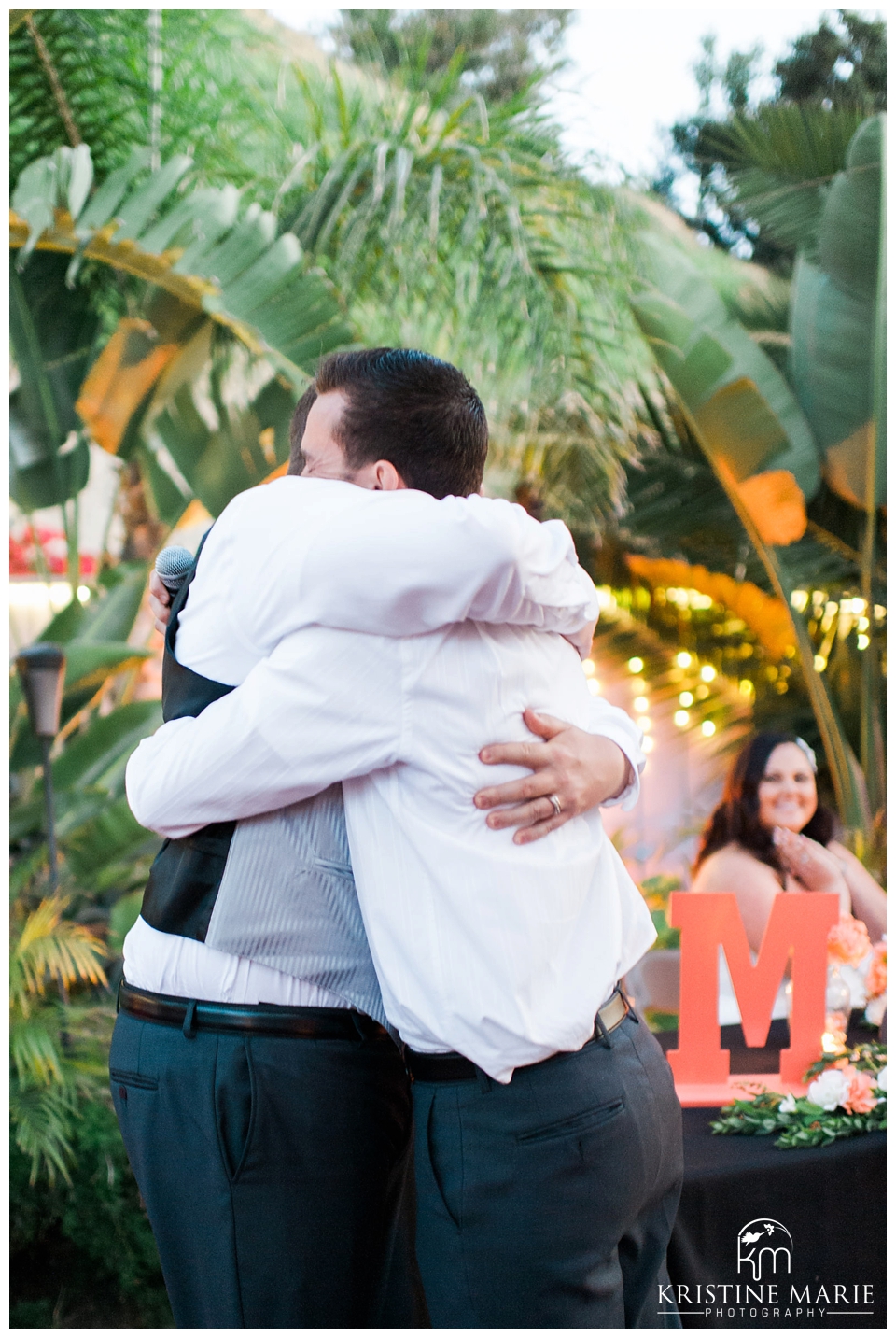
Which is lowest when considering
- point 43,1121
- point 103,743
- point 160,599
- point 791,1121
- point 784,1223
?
point 43,1121

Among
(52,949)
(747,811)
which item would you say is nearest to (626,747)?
(747,811)

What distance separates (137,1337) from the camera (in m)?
2.19

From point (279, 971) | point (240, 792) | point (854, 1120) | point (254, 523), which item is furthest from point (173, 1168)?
point (854, 1120)

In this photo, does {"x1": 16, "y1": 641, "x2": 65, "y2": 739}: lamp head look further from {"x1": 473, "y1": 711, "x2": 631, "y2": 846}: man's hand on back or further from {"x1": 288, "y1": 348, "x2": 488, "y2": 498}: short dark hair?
{"x1": 473, "y1": 711, "x2": 631, "y2": 846}: man's hand on back

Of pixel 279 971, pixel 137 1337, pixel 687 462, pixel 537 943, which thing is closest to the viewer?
pixel 537 943

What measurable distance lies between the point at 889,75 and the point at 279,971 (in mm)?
2790

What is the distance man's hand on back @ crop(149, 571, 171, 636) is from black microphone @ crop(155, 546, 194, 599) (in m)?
0.02

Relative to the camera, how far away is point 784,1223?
1.74 meters

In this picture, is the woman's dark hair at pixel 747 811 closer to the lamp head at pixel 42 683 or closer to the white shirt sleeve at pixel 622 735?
the white shirt sleeve at pixel 622 735

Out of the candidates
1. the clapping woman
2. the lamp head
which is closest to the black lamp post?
the lamp head

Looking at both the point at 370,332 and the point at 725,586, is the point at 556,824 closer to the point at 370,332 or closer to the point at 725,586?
the point at 370,332

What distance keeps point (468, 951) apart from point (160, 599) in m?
0.57

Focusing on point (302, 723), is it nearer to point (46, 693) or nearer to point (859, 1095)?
point (859, 1095)

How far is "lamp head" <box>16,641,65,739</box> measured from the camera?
2.75m
